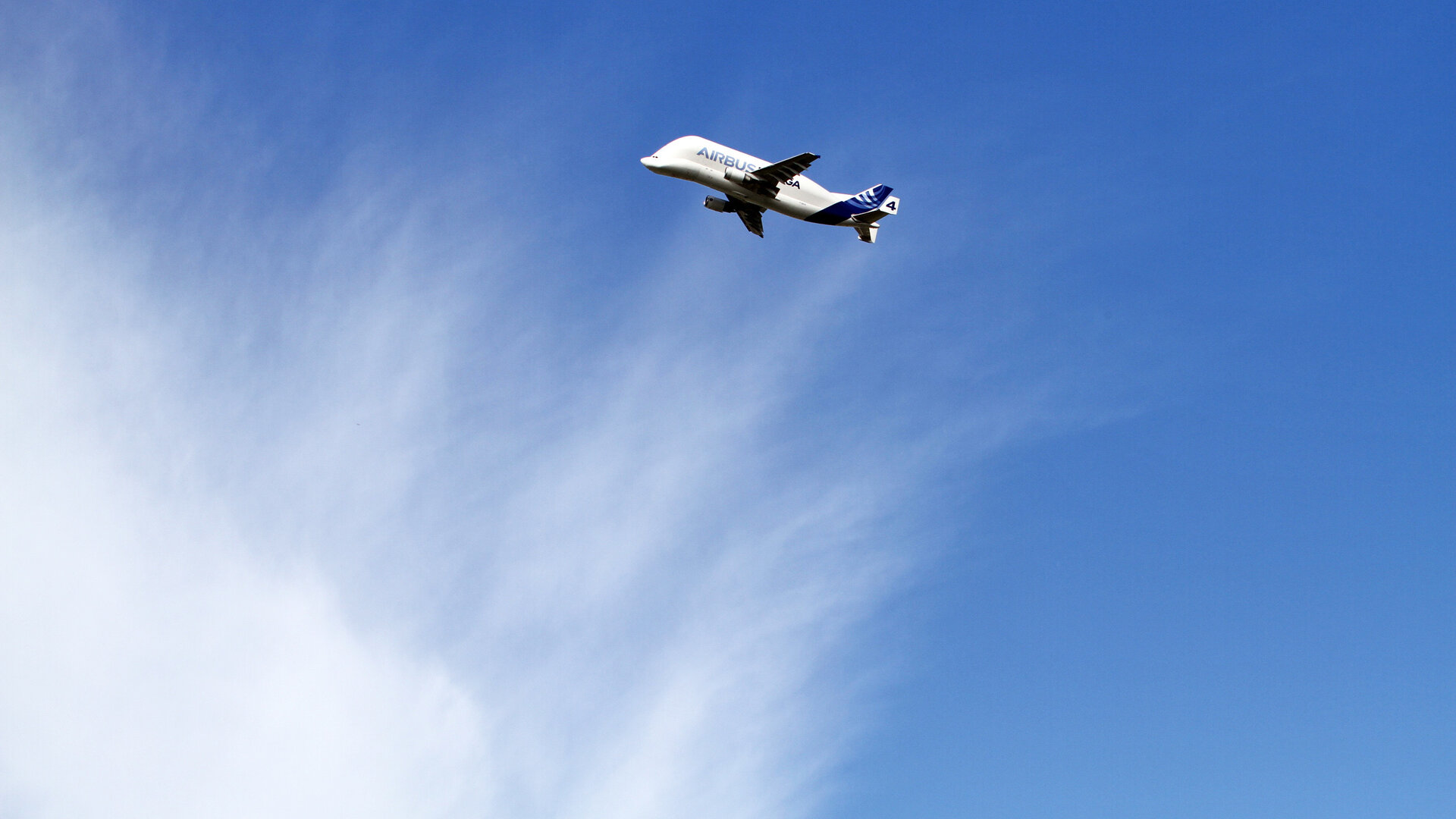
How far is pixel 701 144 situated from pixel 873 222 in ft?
48.9

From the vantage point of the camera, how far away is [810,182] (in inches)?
3563

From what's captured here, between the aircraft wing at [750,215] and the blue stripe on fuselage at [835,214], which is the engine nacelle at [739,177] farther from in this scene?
the blue stripe on fuselage at [835,214]

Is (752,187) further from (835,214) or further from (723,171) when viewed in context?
(835,214)

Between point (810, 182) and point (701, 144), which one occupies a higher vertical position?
point (701, 144)

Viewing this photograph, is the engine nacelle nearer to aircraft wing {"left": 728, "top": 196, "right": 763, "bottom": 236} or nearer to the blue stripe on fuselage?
aircraft wing {"left": 728, "top": 196, "right": 763, "bottom": 236}

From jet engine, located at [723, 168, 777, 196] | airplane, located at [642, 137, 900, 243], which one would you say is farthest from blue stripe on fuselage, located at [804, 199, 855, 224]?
jet engine, located at [723, 168, 777, 196]

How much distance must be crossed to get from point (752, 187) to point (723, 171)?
259 cm

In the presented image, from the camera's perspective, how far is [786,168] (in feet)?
283

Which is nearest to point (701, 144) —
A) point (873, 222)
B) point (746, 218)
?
point (746, 218)

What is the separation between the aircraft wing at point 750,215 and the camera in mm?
90750

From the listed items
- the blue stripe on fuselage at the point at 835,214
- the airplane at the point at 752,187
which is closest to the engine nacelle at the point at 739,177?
the airplane at the point at 752,187

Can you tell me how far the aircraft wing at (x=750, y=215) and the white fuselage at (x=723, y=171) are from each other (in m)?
0.73

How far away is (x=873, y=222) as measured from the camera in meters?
93.4

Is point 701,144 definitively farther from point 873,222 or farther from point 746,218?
point 873,222
